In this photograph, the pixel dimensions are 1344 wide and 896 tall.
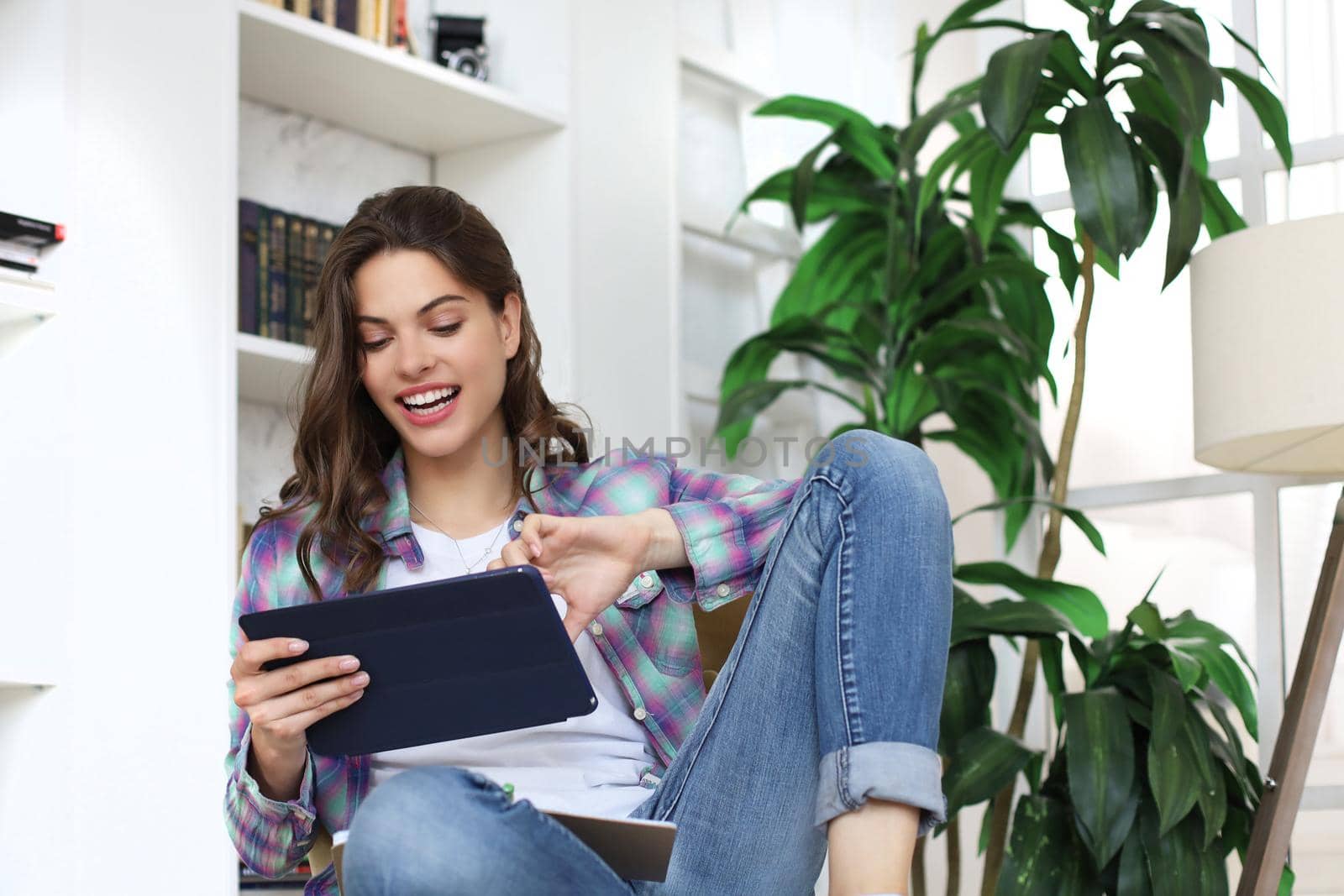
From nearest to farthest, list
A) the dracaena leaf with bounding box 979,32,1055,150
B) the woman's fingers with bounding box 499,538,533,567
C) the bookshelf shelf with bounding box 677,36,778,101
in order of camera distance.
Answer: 1. the woman's fingers with bounding box 499,538,533,567
2. the dracaena leaf with bounding box 979,32,1055,150
3. the bookshelf shelf with bounding box 677,36,778,101

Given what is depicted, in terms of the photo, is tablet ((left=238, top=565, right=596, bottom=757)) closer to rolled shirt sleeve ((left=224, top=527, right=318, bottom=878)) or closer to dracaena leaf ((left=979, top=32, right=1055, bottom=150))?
rolled shirt sleeve ((left=224, top=527, right=318, bottom=878))

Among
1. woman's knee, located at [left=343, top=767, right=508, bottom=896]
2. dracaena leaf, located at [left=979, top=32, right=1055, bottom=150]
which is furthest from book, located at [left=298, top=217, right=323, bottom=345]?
woman's knee, located at [left=343, top=767, right=508, bottom=896]

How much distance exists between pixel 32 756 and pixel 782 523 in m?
1.12

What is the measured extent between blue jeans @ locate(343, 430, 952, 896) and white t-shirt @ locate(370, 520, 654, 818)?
0.23 feet

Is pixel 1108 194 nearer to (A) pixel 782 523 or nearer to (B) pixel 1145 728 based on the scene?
(B) pixel 1145 728

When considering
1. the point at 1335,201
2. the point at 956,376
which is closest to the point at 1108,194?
the point at 956,376

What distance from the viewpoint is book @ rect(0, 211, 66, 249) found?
5.95ft

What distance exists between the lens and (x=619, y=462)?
1.61m

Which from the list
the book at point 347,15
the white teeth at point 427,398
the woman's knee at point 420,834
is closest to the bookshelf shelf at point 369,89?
the book at point 347,15

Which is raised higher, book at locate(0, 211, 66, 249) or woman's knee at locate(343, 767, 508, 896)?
book at locate(0, 211, 66, 249)

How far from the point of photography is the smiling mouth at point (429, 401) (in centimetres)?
154

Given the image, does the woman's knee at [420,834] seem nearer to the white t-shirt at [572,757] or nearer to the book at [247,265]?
the white t-shirt at [572,757]

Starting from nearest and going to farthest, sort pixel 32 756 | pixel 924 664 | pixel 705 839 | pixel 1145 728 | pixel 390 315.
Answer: pixel 924 664, pixel 705 839, pixel 390 315, pixel 32 756, pixel 1145 728

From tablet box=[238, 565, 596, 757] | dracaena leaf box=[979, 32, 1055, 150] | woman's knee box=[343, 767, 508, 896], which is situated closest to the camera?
woman's knee box=[343, 767, 508, 896]
